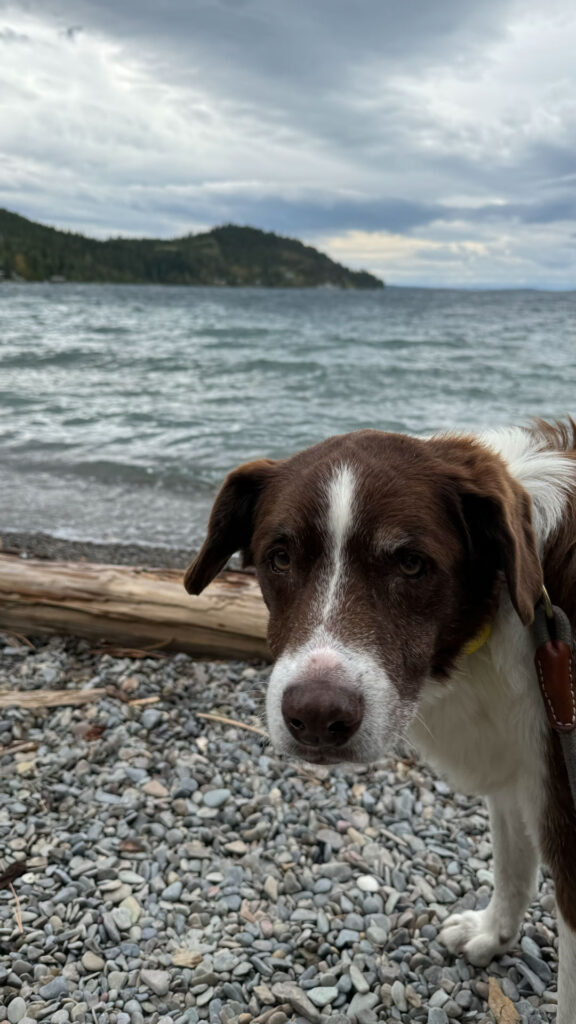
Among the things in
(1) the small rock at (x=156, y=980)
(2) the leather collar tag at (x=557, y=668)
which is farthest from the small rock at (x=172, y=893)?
(2) the leather collar tag at (x=557, y=668)

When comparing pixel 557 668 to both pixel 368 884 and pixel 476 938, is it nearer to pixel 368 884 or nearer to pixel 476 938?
pixel 476 938

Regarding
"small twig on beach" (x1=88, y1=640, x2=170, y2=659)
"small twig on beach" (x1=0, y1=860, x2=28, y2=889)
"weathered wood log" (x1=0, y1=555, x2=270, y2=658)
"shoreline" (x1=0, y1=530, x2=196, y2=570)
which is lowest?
"shoreline" (x1=0, y1=530, x2=196, y2=570)

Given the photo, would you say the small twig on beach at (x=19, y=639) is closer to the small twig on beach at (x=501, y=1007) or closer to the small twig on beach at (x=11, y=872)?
the small twig on beach at (x=11, y=872)

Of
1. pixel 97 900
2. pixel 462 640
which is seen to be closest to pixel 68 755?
pixel 97 900

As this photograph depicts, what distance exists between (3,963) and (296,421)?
1255 cm

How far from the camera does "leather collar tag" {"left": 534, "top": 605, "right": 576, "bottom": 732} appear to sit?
2221 millimetres

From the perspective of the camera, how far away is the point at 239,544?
301 centimetres

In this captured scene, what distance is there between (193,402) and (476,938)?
14.9m

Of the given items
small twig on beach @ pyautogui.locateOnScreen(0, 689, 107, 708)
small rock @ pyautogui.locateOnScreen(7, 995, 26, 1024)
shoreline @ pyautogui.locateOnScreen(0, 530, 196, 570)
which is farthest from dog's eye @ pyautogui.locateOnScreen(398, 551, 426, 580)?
shoreline @ pyautogui.locateOnScreen(0, 530, 196, 570)

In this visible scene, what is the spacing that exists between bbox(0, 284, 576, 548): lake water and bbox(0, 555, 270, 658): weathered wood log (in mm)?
3105

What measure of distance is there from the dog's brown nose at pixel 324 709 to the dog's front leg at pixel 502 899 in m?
1.28

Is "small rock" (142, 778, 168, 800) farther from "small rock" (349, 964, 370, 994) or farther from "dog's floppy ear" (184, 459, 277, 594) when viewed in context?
"dog's floppy ear" (184, 459, 277, 594)

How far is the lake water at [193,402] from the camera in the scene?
10.3 metres

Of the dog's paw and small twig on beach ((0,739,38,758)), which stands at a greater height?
the dog's paw
